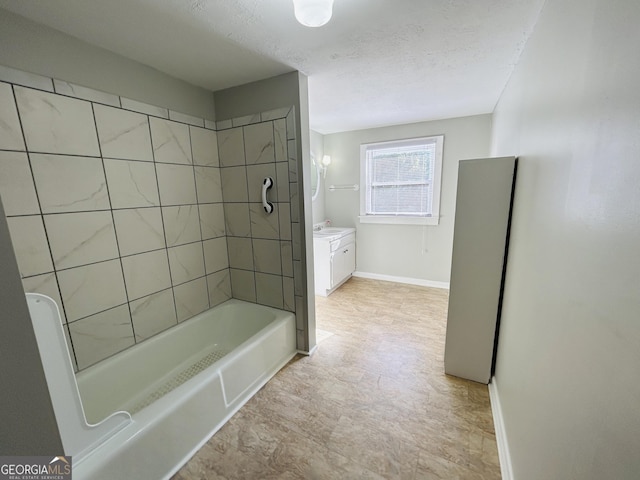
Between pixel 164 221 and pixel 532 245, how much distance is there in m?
2.19

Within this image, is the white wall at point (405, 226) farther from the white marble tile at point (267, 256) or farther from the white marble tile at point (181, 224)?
the white marble tile at point (181, 224)

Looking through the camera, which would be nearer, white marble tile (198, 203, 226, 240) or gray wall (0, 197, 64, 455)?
gray wall (0, 197, 64, 455)

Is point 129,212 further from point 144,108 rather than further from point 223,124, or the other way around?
point 223,124

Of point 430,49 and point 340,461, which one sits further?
point 430,49

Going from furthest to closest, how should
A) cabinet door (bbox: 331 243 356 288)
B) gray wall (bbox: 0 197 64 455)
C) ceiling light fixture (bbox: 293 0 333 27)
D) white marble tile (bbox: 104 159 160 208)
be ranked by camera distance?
cabinet door (bbox: 331 243 356 288) < white marble tile (bbox: 104 159 160 208) < ceiling light fixture (bbox: 293 0 333 27) < gray wall (bbox: 0 197 64 455)

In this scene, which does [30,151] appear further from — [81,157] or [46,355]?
[46,355]

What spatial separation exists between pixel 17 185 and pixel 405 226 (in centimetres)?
357

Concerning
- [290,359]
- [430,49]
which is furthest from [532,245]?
[290,359]

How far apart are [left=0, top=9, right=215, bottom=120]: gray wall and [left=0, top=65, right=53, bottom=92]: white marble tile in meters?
0.02

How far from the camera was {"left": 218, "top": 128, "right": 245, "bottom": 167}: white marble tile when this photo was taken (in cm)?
211

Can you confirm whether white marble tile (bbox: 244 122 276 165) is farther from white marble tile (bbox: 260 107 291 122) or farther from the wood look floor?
the wood look floor

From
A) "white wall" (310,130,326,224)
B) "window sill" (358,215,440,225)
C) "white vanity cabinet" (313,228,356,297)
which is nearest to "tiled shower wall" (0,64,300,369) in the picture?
"white vanity cabinet" (313,228,356,297)

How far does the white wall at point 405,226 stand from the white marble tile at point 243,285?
208 centimetres

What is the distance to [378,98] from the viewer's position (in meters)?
2.44
